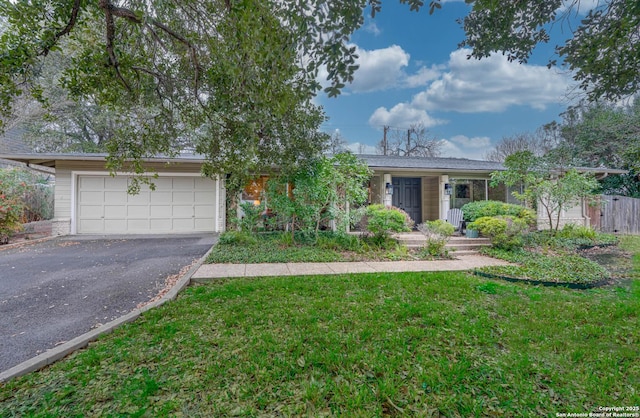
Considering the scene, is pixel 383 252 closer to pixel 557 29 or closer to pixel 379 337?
pixel 379 337

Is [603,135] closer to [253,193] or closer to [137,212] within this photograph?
[253,193]

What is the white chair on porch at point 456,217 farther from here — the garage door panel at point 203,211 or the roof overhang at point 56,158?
the roof overhang at point 56,158

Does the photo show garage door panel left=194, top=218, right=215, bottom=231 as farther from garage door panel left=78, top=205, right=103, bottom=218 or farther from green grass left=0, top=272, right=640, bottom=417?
green grass left=0, top=272, right=640, bottom=417

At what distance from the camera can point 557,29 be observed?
3711 mm

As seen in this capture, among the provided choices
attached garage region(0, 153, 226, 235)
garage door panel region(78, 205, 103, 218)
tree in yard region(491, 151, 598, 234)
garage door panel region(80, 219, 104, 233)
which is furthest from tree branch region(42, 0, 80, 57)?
tree in yard region(491, 151, 598, 234)

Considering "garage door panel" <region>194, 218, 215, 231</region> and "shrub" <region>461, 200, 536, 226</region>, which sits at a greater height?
"shrub" <region>461, 200, 536, 226</region>

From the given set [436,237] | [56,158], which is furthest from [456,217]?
[56,158]

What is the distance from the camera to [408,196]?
12602 mm

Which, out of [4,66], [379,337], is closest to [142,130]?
[4,66]

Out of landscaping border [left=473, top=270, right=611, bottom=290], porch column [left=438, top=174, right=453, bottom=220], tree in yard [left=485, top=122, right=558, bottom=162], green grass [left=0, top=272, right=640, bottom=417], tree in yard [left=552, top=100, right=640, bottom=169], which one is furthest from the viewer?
tree in yard [left=485, top=122, right=558, bottom=162]

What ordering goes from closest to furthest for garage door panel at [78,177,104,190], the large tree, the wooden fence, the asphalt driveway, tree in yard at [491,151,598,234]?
the large tree, the asphalt driveway, tree in yard at [491,151,598,234], garage door panel at [78,177,104,190], the wooden fence

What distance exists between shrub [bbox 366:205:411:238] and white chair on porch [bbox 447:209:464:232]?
133 inches

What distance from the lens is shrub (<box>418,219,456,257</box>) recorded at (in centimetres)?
778

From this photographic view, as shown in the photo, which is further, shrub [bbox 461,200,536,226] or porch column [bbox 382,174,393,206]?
porch column [bbox 382,174,393,206]
